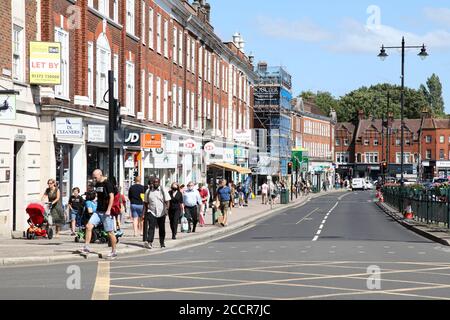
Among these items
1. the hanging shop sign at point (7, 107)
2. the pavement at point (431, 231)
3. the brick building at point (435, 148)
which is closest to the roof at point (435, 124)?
the brick building at point (435, 148)

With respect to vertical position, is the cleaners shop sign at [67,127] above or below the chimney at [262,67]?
below

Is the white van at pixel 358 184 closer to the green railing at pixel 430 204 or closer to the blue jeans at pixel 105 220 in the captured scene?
the green railing at pixel 430 204

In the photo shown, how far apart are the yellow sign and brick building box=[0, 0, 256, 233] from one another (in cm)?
32

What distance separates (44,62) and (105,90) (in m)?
9.52

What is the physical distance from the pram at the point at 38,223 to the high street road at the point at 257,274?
4.19m

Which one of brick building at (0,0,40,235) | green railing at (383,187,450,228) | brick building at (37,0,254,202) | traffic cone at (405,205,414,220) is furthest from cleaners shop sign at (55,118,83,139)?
traffic cone at (405,205,414,220)

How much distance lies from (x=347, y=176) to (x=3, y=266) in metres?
144

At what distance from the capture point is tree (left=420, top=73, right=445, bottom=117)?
183 meters

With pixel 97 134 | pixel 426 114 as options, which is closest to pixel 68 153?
pixel 97 134

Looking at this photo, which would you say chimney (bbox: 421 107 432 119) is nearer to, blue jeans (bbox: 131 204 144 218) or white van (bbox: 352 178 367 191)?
white van (bbox: 352 178 367 191)

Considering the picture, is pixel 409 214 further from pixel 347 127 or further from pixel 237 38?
pixel 347 127

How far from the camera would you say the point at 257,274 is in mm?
15961

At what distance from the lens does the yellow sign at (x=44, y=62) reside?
26328 mm
